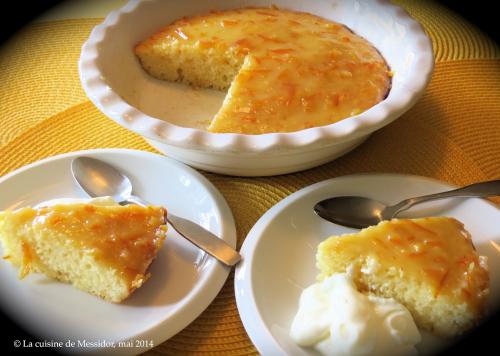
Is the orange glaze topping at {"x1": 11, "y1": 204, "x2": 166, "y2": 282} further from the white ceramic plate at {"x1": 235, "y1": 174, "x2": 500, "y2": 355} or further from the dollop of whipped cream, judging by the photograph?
the dollop of whipped cream

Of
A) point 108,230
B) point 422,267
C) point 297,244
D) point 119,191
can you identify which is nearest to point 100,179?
point 119,191

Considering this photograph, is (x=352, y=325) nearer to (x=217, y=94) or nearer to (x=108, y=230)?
(x=108, y=230)

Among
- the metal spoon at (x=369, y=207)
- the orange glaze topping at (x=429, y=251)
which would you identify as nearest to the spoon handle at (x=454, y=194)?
the metal spoon at (x=369, y=207)

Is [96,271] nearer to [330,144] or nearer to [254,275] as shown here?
[254,275]

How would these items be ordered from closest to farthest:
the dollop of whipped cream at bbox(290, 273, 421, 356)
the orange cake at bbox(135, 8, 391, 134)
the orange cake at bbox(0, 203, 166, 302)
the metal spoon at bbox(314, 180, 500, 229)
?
the dollop of whipped cream at bbox(290, 273, 421, 356), the orange cake at bbox(0, 203, 166, 302), the metal spoon at bbox(314, 180, 500, 229), the orange cake at bbox(135, 8, 391, 134)

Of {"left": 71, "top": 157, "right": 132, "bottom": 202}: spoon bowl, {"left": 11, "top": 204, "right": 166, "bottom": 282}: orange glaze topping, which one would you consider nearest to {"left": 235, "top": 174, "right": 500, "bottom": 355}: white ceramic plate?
{"left": 11, "top": 204, "right": 166, "bottom": 282}: orange glaze topping

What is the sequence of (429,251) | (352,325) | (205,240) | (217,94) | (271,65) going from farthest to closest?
(217,94), (271,65), (205,240), (429,251), (352,325)

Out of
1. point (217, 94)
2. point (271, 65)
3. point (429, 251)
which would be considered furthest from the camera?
point (217, 94)
